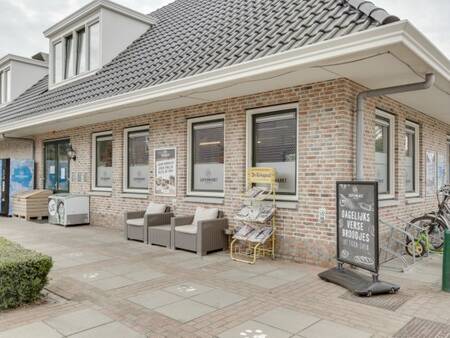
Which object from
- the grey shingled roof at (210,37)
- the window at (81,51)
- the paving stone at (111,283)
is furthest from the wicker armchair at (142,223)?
the window at (81,51)

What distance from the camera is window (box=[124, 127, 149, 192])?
964cm

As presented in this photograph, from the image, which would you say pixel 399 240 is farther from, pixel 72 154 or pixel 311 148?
pixel 72 154

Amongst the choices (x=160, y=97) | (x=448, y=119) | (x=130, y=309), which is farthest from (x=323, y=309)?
(x=448, y=119)

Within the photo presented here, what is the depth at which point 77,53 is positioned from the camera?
39.4 ft

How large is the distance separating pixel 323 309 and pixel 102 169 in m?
8.32

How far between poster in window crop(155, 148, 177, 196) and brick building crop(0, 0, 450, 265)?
0.58 feet

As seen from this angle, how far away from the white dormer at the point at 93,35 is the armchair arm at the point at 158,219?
5.29 meters

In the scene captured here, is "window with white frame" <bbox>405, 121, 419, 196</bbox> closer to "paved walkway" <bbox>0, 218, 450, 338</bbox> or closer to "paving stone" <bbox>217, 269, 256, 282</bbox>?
"paved walkway" <bbox>0, 218, 450, 338</bbox>

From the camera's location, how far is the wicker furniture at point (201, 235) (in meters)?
6.90

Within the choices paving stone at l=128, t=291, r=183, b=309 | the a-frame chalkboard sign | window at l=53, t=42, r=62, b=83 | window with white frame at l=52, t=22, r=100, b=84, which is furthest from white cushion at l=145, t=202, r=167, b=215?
window at l=53, t=42, r=62, b=83

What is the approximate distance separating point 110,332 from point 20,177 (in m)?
11.4

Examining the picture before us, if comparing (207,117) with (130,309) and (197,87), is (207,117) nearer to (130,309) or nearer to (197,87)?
(197,87)

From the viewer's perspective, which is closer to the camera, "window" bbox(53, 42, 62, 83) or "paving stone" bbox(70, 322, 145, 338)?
"paving stone" bbox(70, 322, 145, 338)

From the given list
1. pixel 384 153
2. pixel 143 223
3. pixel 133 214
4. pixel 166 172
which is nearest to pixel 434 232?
pixel 384 153
